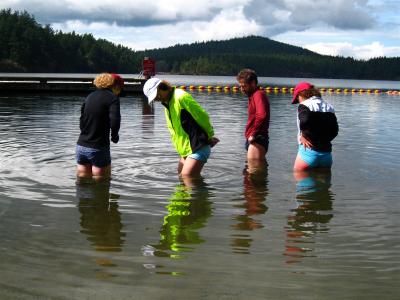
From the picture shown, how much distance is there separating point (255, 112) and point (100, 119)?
3555 mm

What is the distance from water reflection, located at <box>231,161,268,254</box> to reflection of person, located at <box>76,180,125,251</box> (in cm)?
140

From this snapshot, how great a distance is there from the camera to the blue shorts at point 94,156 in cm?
835

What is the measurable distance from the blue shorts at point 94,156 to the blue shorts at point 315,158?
3485mm

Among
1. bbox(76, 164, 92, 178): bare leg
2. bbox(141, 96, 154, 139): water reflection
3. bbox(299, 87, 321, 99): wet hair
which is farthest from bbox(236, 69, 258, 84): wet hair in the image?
bbox(141, 96, 154, 139): water reflection

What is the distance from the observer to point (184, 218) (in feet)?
24.1

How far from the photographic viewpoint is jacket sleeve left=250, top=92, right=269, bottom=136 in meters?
10.4

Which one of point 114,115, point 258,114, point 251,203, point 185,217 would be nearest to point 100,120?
point 114,115

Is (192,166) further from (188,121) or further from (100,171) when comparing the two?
(100,171)

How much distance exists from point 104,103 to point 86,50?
7492 inches

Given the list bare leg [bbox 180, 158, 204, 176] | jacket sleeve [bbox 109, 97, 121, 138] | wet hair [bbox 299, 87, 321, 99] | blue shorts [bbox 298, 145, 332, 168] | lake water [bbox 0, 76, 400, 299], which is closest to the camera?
lake water [bbox 0, 76, 400, 299]

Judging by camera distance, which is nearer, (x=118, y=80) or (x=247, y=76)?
(x=118, y=80)

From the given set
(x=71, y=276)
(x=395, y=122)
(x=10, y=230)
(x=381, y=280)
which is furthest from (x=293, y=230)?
(x=395, y=122)

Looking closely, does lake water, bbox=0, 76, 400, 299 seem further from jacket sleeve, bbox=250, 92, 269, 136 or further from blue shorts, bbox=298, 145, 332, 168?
jacket sleeve, bbox=250, 92, 269, 136

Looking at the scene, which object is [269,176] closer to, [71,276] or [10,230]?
[10,230]
